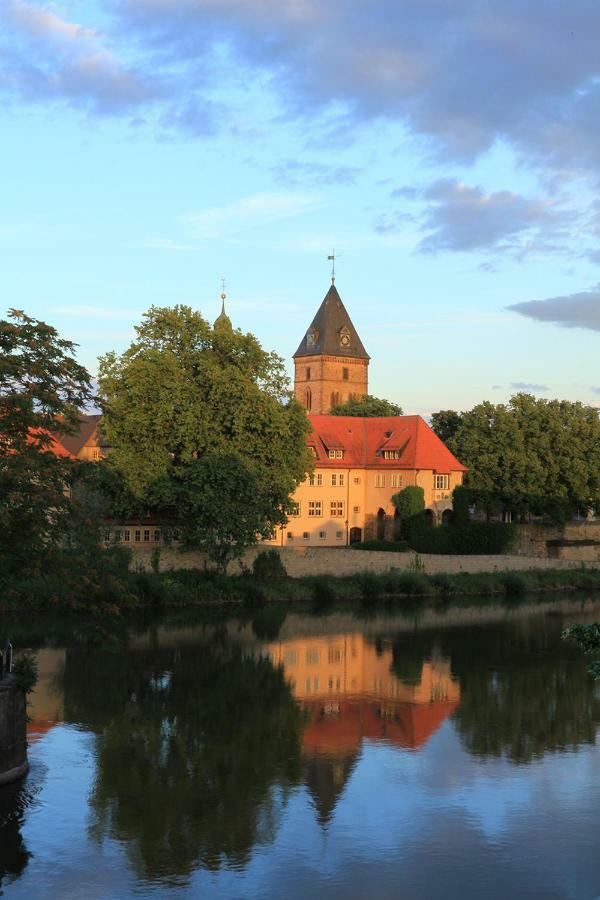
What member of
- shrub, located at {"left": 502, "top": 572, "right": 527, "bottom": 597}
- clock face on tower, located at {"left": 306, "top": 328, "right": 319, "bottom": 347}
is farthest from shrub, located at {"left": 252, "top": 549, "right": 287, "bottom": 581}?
clock face on tower, located at {"left": 306, "top": 328, "right": 319, "bottom": 347}

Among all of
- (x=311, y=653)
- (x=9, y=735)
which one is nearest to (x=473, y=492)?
(x=311, y=653)

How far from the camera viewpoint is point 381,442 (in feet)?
255

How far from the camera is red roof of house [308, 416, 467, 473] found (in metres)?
74.8

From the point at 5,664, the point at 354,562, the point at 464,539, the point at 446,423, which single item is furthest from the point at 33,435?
the point at 446,423

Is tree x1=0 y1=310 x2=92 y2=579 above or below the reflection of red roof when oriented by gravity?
above

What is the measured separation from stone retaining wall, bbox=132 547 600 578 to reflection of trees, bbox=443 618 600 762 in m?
13.7

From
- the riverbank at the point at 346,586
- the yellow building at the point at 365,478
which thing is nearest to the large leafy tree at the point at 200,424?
the riverbank at the point at 346,586

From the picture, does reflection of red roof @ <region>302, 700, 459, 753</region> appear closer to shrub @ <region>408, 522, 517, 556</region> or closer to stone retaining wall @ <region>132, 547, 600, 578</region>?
stone retaining wall @ <region>132, 547, 600, 578</region>

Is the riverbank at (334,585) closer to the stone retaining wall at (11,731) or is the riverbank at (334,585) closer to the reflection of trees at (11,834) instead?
the stone retaining wall at (11,731)

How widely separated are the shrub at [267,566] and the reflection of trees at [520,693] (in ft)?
41.8

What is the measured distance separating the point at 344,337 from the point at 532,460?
6181 cm

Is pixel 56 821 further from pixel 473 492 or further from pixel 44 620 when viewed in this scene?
pixel 473 492

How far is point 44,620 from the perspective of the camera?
4775 cm

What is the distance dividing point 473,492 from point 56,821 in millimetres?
58118
